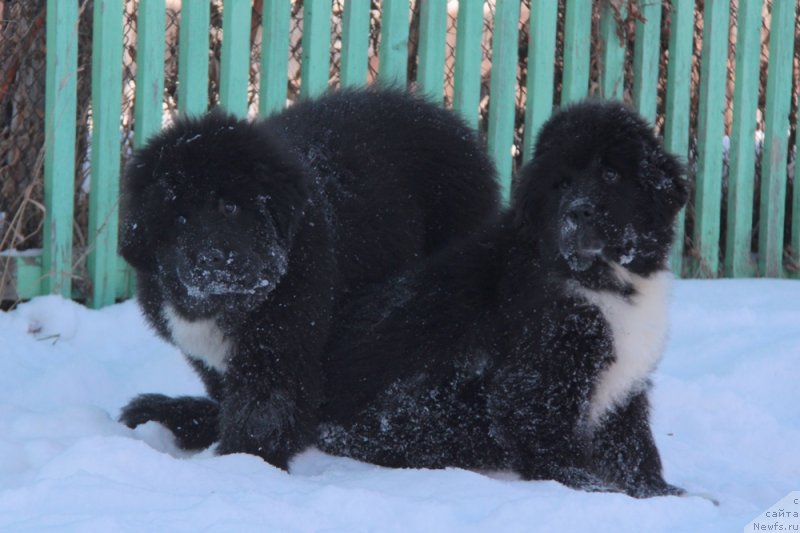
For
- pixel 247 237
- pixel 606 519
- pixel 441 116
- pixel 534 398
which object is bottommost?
pixel 606 519

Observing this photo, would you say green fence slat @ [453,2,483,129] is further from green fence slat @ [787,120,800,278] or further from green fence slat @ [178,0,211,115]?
green fence slat @ [787,120,800,278]

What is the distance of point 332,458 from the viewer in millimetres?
4184

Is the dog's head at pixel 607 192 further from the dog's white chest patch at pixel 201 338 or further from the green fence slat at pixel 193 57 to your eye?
the green fence slat at pixel 193 57

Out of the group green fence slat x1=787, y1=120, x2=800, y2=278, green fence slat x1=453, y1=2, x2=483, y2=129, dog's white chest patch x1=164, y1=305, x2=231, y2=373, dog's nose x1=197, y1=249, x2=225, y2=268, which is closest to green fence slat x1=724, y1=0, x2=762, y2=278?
green fence slat x1=787, y1=120, x2=800, y2=278

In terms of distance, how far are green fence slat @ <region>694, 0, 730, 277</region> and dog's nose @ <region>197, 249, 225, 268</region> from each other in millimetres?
3769

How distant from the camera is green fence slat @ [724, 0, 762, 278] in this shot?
6941mm

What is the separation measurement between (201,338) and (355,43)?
236 cm

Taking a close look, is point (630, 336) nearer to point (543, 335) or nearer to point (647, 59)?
point (543, 335)

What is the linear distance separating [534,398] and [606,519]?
62 centimetres

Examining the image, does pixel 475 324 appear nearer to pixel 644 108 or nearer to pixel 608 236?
pixel 608 236

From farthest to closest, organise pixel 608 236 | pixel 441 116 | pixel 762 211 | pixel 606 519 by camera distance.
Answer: pixel 762 211, pixel 441 116, pixel 608 236, pixel 606 519

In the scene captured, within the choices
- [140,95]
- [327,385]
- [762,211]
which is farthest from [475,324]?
[762,211]

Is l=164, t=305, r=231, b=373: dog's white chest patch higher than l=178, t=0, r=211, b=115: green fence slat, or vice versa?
l=178, t=0, r=211, b=115: green fence slat

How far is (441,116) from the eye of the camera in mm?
4898
